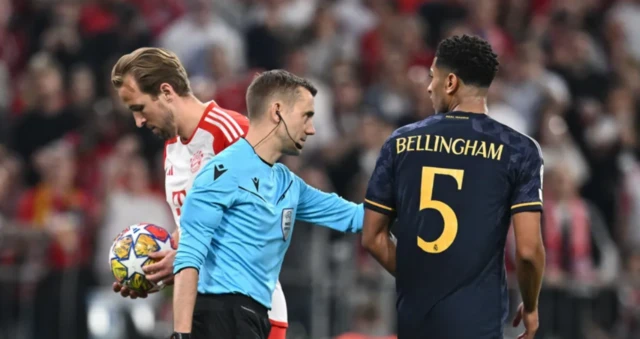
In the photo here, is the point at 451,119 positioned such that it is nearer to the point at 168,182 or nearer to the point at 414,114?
the point at 168,182

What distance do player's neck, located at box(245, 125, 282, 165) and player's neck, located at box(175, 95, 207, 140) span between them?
67 cm

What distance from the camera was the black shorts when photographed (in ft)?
17.3

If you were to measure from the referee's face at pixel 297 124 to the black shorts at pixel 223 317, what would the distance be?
0.73 m

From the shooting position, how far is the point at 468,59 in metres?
A: 5.27

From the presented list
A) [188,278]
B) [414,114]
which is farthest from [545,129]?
[188,278]

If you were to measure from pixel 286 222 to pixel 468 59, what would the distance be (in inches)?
44.3

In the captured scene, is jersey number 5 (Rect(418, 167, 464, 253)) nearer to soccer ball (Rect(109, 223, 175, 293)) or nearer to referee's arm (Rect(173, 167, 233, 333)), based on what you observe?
referee's arm (Rect(173, 167, 233, 333))

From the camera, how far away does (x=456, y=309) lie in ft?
16.9

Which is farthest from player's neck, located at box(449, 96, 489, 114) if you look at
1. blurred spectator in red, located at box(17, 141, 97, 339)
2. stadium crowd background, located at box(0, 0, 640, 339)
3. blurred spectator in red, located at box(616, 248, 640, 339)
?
blurred spectator in red, located at box(616, 248, 640, 339)

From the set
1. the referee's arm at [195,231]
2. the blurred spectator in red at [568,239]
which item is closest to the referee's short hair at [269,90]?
the referee's arm at [195,231]

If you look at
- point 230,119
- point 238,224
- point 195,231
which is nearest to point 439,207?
point 238,224

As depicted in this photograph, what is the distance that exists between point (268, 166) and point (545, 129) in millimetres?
7896

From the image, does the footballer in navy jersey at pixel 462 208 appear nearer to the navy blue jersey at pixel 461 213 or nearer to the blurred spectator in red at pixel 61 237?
the navy blue jersey at pixel 461 213

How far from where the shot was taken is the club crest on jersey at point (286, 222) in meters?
5.46
